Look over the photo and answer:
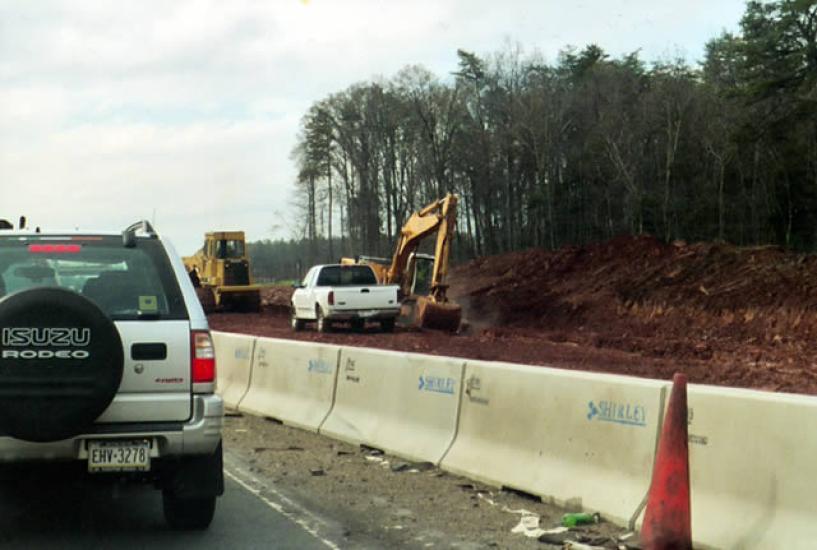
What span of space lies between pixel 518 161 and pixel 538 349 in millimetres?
57471

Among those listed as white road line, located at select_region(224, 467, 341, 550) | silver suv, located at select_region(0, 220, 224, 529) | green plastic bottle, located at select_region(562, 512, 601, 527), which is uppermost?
silver suv, located at select_region(0, 220, 224, 529)

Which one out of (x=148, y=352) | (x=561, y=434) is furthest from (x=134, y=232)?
(x=561, y=434)

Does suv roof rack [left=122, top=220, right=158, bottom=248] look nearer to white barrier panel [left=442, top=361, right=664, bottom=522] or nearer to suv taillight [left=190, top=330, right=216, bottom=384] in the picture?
suv taillight [left=190, top=330, right=216, bottom=384]

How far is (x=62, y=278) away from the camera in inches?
280

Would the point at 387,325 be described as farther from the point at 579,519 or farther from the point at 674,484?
the point at 674,484

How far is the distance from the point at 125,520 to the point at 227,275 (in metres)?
36.8

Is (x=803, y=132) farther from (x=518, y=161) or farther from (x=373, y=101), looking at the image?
(x=373, y=101)

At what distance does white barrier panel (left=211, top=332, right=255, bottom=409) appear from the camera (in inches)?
586

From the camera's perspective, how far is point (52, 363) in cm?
614

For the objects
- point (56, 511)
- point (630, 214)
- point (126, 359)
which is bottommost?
point (56, 511)

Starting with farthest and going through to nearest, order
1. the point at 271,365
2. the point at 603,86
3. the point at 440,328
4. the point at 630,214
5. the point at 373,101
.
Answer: the point at 373,101
the point at 603,86
the point at 630,214
the point at 440,328
the point at 271,365

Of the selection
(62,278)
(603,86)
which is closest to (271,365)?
(62,278)

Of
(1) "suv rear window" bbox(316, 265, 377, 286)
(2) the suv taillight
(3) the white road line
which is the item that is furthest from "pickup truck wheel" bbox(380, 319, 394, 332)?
(2) the suv taillight

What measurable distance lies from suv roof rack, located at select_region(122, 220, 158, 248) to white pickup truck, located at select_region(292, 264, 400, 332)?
2556 cm
